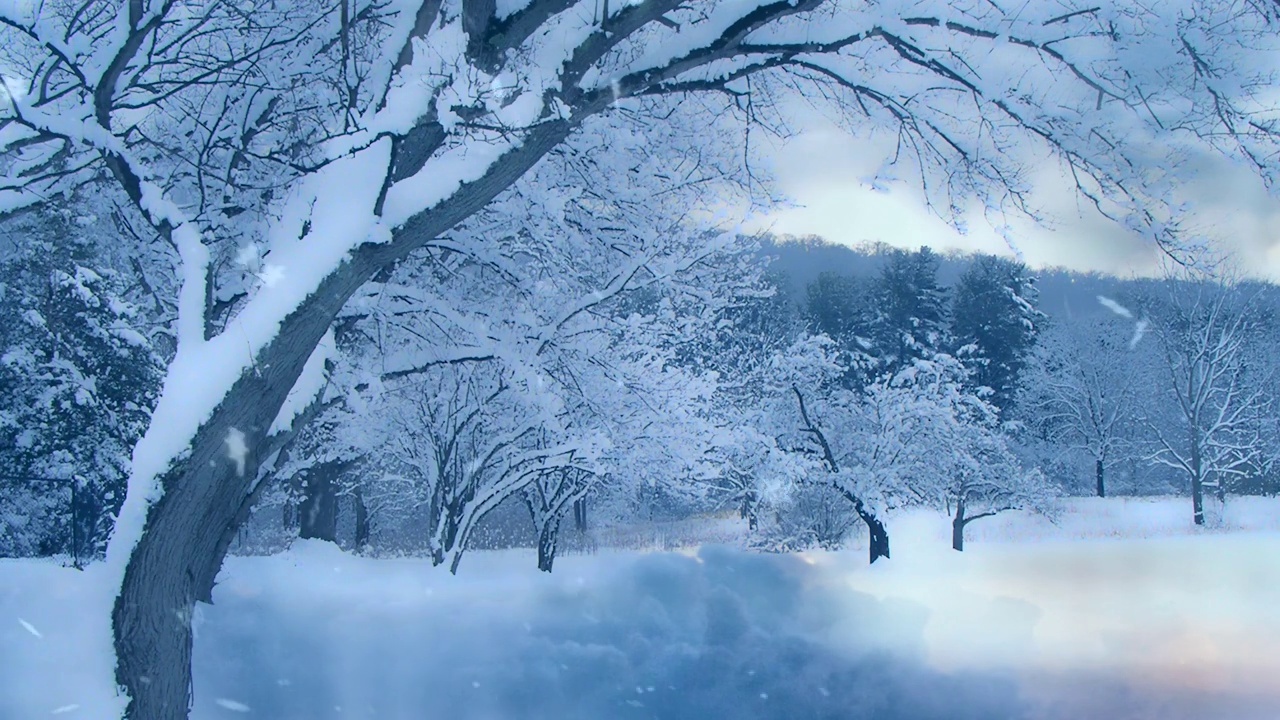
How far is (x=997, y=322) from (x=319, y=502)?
30501mm

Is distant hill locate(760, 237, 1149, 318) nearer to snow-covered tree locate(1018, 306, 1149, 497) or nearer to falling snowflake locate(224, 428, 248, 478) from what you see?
snow-covered tree locate(1018, 306, 1149, 497)

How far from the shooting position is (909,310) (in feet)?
119

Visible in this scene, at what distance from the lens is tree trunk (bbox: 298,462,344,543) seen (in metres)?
15.3

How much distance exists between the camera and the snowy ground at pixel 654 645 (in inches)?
224

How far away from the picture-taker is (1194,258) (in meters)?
4.51

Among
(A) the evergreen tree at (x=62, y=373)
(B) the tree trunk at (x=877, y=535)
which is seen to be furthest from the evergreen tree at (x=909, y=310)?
(A) the evergreen tree at (x=62, y=373)

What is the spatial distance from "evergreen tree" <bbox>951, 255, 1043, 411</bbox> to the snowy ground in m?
24.7

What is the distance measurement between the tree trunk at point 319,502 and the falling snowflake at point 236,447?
12.0 metres

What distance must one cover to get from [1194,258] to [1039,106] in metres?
1.16

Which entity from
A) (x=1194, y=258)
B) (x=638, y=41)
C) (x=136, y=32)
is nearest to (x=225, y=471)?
(x=136, y=32)

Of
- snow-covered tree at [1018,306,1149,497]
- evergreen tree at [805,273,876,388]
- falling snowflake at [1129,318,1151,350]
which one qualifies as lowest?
snow-covered tree at [1018,306,1149,497]

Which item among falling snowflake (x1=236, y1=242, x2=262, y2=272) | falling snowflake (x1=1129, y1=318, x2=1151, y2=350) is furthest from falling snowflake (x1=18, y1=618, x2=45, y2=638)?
falling snowflake (x1=1129, y1=318, x2=1151, y2=350)

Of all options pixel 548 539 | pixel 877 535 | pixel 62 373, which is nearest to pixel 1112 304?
pixel 877 535

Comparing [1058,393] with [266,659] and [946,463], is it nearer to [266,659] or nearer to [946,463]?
[946,463]
